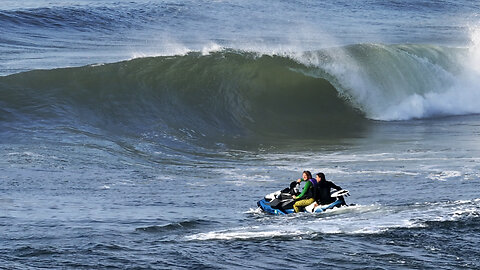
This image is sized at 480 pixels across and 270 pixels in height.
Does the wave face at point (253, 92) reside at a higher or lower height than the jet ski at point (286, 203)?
higher

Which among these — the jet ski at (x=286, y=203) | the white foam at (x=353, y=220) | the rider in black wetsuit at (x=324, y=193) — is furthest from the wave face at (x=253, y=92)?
the white foam at (x=353, y=220)

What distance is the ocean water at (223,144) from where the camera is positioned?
1209 centimetres

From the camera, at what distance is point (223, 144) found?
2308cm

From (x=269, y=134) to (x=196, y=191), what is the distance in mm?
8834

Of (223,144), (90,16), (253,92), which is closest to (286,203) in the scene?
(223,144)

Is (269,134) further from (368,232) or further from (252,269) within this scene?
(252,269)

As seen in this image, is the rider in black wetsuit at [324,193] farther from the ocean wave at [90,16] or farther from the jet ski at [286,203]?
the ocean wave at [90,16]

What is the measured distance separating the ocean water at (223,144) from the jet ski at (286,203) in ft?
0.97

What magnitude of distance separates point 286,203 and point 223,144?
Result: 26.3 ft

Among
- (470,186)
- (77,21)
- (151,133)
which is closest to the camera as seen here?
(470,186)

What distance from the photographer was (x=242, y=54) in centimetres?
3109

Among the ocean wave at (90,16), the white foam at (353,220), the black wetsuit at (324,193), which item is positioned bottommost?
the white foam at (353,220)

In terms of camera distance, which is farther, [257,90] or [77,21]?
[77,21]

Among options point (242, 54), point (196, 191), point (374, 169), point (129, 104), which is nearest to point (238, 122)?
point (129, 104)
